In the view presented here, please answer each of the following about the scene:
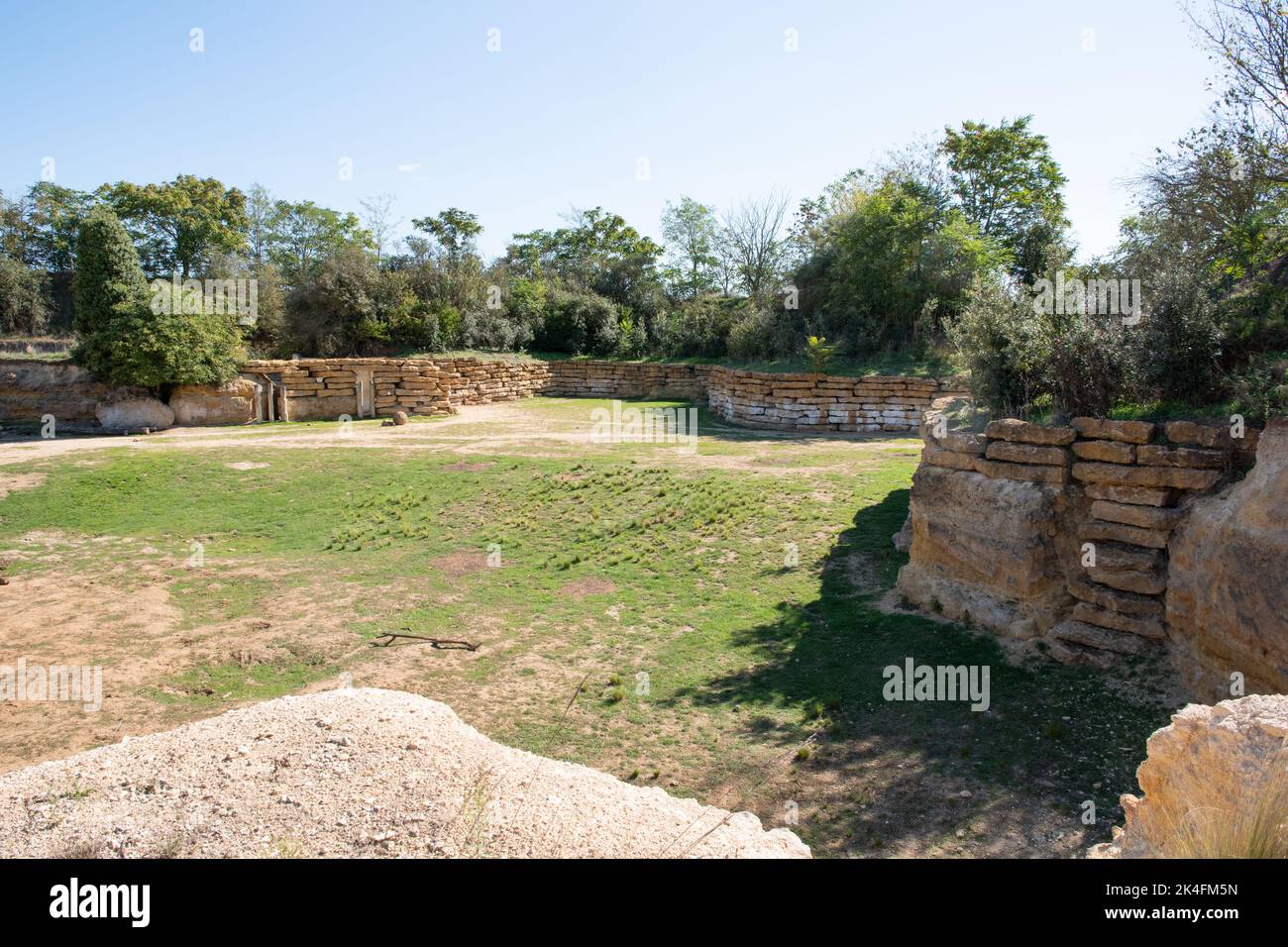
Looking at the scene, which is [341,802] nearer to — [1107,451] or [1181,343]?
[1107,451]

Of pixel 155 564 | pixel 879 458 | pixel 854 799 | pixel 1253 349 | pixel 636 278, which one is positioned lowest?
pixel 854 799

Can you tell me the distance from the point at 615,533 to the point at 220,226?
1204 inches

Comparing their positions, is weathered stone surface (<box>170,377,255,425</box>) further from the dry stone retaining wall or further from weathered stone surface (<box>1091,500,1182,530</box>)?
weathered stone surface (<box>1091,500,1182,530</box>)

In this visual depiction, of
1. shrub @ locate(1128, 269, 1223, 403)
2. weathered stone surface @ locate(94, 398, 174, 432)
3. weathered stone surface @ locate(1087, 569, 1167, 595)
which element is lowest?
weathered stone surface @ locate(1087, 569, 1167, 595)

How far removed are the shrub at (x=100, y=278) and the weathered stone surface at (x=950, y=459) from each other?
1611 centimetres

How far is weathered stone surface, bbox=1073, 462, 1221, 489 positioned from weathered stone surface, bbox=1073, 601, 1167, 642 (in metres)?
1.02

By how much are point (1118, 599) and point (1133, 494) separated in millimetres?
835

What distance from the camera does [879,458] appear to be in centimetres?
1289

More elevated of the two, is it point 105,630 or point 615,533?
point 615,533

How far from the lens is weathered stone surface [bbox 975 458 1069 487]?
653cm

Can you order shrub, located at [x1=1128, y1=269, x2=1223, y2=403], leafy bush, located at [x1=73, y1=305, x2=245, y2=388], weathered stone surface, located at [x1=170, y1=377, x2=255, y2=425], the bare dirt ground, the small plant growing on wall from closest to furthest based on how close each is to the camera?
the bare dirt ground < shrub, located at [x1=1128, y1=269, x2=1223, y2=403] < leafy bush, located at [x1=73, y1=305, x2=245, y2=388] < weathered stone surface, located at [x1=170, y1=377, x2=255, y2=425] < the small plant growing on wall

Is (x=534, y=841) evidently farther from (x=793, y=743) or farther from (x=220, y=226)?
(x=220, y=226)

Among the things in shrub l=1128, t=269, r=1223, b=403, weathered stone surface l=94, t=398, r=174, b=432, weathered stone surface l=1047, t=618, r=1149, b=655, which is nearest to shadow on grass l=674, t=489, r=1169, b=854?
weathered stone surface l=1047, t=618, r=1149, b=655
